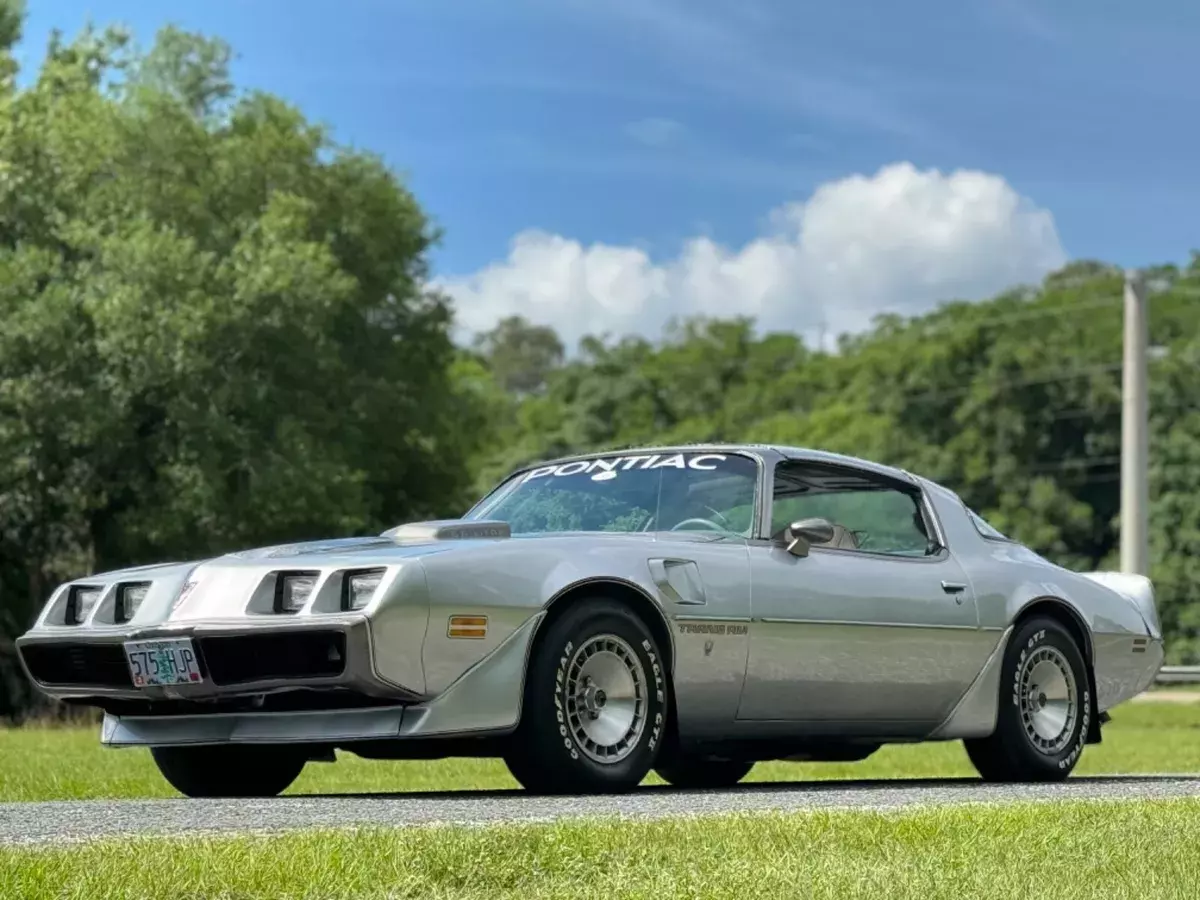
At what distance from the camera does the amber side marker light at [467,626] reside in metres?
7.54

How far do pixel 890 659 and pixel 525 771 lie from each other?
2.13 m

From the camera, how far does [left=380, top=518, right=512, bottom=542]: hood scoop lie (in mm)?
8188

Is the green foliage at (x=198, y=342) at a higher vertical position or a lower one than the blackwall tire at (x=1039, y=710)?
higher

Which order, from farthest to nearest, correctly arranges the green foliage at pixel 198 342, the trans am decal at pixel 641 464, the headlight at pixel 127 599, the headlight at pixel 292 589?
1. the green foliage at pixel 198 342
2. the trans am decal at pixel 641 464
3. the headlight at pixel 127 599
4. the headlight at pixel 292 589

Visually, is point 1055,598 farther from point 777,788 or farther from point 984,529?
point 777,788

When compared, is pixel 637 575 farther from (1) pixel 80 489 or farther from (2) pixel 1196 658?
(2) pixel 1196 658

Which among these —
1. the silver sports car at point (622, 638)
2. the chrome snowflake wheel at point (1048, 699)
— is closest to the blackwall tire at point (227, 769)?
the silver sports car at point (622, 638)

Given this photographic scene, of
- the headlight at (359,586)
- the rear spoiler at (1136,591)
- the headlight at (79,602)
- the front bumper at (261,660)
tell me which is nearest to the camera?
the front bumper at (261,660)

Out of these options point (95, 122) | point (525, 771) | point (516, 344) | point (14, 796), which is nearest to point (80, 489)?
point (95, 122)

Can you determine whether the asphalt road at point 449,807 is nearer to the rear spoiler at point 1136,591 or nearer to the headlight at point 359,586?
the headlight at point 359,586

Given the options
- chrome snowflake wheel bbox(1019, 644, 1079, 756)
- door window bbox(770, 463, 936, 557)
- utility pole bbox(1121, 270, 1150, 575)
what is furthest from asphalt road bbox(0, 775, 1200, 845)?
utility pole bbox(1121, 270, 1150, 575)

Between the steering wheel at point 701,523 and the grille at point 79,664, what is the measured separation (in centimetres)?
237

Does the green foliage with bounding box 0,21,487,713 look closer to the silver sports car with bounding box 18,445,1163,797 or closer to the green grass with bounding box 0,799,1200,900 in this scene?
the silver sports car with bounding box 18,445,1163,797

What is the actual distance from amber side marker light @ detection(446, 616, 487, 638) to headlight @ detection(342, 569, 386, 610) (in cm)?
31
